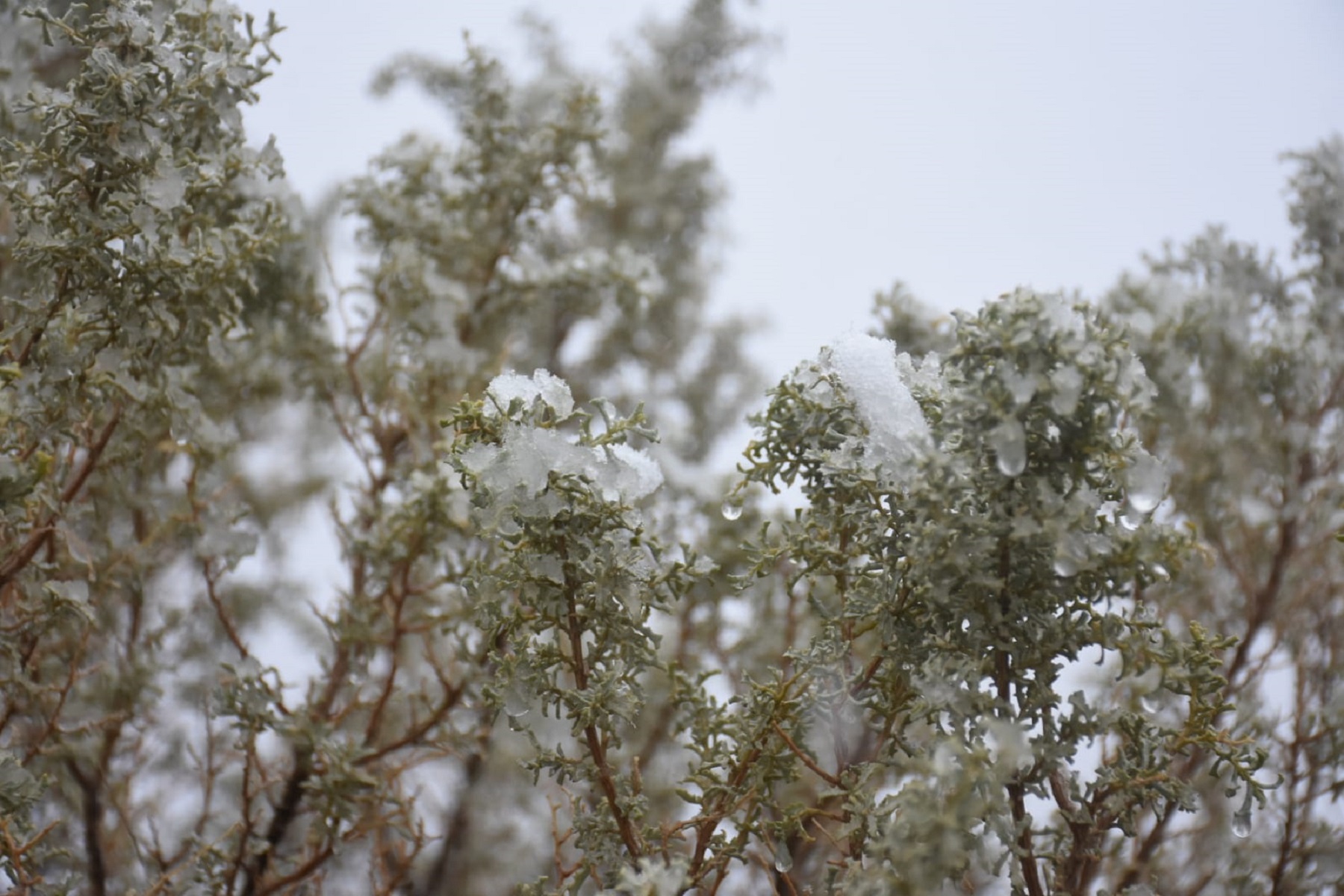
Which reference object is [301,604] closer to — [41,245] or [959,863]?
[41,245]

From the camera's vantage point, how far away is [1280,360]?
3.08 metres

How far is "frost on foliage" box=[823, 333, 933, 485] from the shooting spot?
1.45 meters

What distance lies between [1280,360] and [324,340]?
308 cm

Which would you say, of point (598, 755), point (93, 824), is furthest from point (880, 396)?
point (93, 824)

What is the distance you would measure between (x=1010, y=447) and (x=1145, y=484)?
0.29m

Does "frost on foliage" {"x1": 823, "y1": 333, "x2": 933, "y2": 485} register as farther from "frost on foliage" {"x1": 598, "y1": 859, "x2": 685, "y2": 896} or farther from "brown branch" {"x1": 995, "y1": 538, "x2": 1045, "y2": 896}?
"frost on foliage" {"x1": 598, "y1": 859, "x2": 685, "y2": 896}

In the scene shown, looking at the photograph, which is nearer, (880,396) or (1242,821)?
(1242,821)

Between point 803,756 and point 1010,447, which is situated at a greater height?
point 1010,447

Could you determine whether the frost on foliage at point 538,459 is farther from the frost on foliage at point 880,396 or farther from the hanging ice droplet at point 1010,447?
the hanging ice droplet at point 1010,447

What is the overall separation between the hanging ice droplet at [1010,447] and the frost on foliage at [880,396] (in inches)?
7.7

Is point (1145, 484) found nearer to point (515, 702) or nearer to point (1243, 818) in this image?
point (1243, 818)

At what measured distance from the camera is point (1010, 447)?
3.94 feet

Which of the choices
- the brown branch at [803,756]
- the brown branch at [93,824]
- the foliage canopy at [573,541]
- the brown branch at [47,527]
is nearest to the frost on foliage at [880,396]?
the foliage canopy at [573,541]

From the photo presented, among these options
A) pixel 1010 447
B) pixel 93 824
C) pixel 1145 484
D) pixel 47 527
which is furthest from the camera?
pixel 93 824
